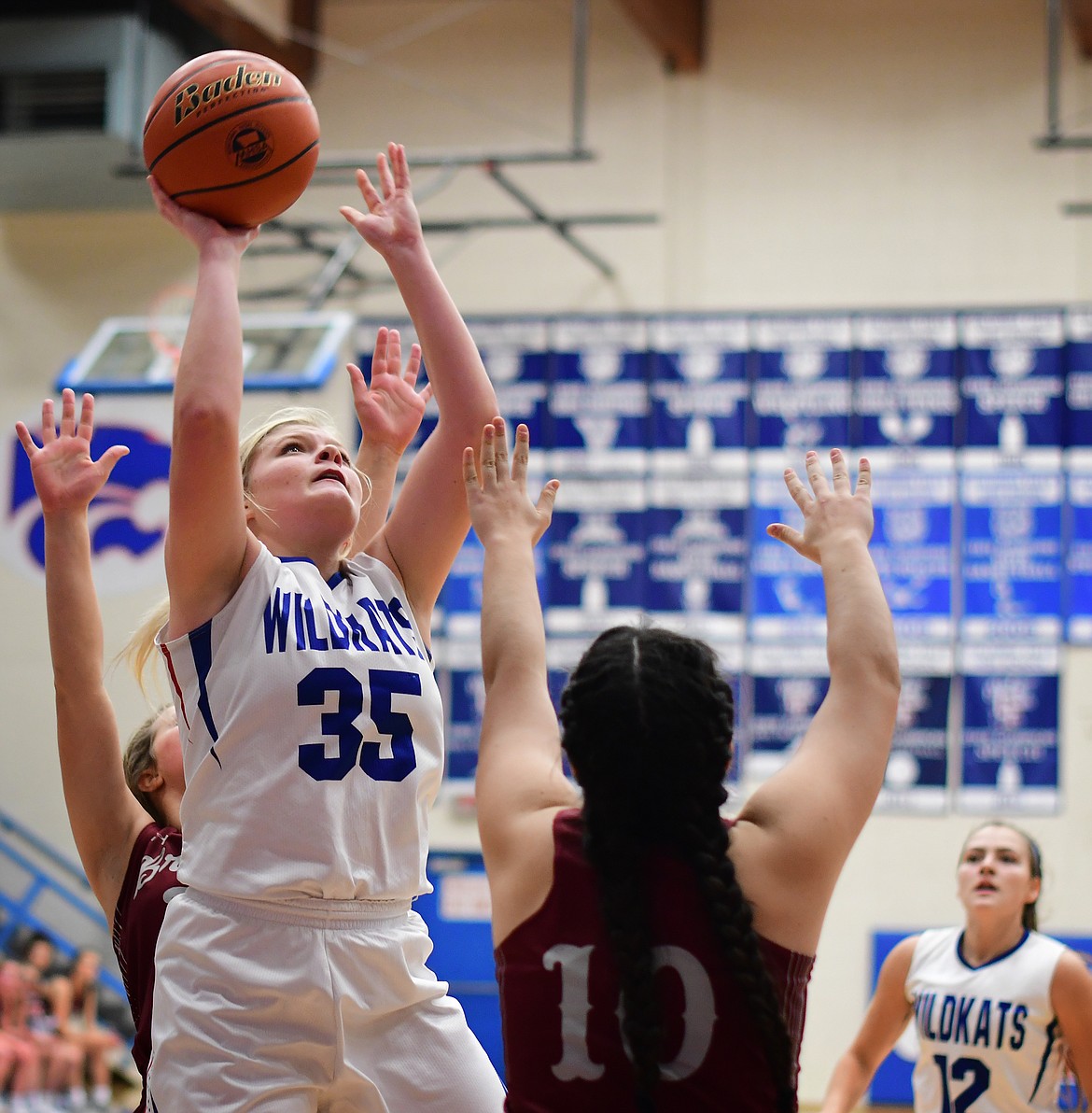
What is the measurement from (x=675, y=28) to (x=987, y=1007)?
6.78m

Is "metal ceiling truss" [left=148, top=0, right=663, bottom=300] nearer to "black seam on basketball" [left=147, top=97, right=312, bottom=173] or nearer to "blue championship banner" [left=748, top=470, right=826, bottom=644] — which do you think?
"blue championship banner" [left=748, top=470, right=826, bottom=644]

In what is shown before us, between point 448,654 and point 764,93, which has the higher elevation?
point 764,93

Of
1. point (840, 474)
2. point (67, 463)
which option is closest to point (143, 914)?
point (67, 463)

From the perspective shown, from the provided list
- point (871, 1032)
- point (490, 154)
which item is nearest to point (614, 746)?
point (871, 1032)

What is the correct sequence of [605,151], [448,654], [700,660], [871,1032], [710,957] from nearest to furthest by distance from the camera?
[710,957] → [700,660] → [871,1032] → [448,654] → [605,151]

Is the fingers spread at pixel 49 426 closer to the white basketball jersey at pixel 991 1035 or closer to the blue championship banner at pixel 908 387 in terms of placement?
the white basketball jersey at pixel 991 1035

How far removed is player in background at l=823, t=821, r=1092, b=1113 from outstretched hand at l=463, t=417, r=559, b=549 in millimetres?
2459

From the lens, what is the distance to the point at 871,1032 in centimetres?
456

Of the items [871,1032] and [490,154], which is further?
[490,154]

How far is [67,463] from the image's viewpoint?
258 centimetres

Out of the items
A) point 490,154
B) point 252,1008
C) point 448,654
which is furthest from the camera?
point 448,654

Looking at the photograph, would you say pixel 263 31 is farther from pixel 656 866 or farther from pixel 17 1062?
pixel 656 866

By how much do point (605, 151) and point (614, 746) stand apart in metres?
8.49

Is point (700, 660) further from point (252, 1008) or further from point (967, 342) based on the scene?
point (967, 342)
